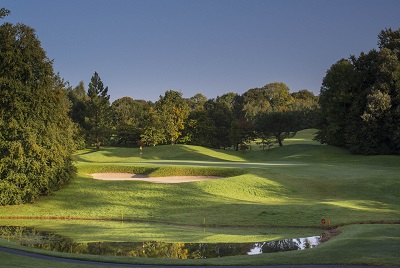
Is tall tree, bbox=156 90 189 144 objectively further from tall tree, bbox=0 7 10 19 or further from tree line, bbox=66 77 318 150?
tall tree, bbox=0 7 10 19

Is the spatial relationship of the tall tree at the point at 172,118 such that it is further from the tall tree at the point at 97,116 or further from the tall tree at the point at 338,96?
the tall tree at the point at 338,96

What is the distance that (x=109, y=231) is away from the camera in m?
22.8

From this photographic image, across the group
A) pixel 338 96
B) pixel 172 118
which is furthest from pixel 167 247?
pixel 172 118

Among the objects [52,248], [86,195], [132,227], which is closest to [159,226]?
[132,227]

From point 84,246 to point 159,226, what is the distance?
6501 millimetres

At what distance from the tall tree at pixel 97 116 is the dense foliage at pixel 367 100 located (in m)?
39.5

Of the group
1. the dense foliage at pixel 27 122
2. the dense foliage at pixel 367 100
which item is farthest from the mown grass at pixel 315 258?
the dense foliage at pixel 367 100

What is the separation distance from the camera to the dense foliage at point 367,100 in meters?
54.6

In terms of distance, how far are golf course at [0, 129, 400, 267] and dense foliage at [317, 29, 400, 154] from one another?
18.1 meters

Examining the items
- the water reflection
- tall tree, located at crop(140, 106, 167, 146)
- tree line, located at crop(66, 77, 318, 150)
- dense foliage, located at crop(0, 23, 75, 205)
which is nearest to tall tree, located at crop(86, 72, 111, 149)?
tree line, located at crop(66, 77, 318, 150)

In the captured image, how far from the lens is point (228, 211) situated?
2694 cm

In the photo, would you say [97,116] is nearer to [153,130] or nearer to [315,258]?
[153,130]

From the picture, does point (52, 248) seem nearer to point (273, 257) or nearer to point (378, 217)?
point (273, 257)

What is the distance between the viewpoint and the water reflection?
17.1m
